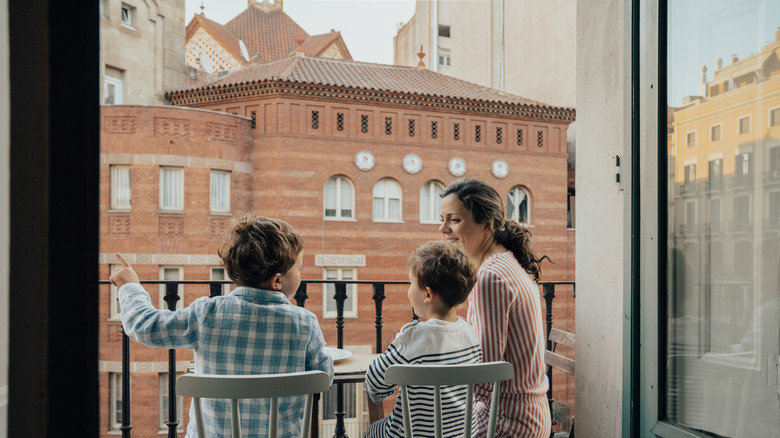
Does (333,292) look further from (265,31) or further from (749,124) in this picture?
(265,31)

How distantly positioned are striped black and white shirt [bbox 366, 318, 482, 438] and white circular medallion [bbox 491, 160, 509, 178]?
1656cm

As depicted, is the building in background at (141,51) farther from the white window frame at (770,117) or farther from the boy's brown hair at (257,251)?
the white window frame at (770,117)

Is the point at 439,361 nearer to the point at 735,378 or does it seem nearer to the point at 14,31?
the point at 735,378

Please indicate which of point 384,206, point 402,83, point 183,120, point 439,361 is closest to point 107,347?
point 183,120

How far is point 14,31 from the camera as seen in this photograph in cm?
81

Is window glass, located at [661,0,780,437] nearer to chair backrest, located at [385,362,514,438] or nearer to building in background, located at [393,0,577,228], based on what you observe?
chair backrest, located at [385,362,514,438]

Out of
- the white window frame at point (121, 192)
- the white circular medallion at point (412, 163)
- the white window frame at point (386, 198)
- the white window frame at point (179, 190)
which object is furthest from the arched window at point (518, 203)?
the white window frame at point (121, 192)

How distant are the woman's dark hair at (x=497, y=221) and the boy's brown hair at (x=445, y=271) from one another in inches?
12.6

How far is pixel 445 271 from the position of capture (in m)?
1.65

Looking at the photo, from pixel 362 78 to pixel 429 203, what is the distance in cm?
459

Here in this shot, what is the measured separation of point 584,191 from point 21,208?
181 centimetres

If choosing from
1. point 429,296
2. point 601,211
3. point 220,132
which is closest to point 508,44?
point 220,132

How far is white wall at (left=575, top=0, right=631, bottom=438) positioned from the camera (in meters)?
1.86

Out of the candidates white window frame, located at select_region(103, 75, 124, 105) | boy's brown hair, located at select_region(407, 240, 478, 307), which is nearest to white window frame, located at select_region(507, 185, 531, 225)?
white window frame, located at select_region(103, 75, 124, 105)
